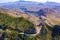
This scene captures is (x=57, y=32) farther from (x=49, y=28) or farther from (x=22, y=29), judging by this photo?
(x=22, y=29)

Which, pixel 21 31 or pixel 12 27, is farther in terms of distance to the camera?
pixel 12 27

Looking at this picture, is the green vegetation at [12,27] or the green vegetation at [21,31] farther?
the green vegetation at [12,27]

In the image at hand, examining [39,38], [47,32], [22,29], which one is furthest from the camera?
[22,29]

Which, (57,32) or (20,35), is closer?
(20,35)

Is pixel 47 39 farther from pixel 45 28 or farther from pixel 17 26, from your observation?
pixel 17 26

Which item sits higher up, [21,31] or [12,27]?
[12,27]

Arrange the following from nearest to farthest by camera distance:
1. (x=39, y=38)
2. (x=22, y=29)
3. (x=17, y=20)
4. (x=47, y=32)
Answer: (x=39, y=38) < (x=47, y=32) < (x=22, y=29) < (x=17, y=20)

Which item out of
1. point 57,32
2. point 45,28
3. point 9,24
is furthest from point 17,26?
point 57,32

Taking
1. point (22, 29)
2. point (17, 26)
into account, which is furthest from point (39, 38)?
point (17, 26)

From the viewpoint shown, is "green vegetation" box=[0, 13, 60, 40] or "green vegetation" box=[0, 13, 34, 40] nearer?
"green vegetation" box=[0, 13, 60, 40]
